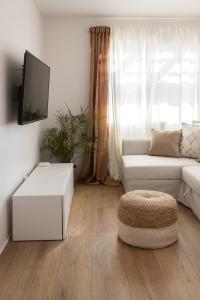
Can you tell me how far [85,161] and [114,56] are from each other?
5.61 ft

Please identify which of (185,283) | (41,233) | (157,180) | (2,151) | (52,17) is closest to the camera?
(185,283)

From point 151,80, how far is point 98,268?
3262mm

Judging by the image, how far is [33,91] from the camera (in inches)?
126

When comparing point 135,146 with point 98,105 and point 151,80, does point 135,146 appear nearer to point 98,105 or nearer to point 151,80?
point 98,105

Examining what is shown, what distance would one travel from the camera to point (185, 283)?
2154mm

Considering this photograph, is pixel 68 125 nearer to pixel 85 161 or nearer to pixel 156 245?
pixel 85 161

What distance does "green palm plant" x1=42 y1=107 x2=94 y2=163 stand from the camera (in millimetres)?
4555

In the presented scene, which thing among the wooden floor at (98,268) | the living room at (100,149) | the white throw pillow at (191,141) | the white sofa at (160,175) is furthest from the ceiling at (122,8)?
the wooden floor at (98,268)

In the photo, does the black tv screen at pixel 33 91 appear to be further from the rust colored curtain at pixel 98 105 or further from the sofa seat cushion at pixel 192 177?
the sofa seat cushion at pixel 192 177

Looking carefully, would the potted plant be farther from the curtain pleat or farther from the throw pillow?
the throw pillow

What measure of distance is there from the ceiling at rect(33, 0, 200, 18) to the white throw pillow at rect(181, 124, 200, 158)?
5.39 ft

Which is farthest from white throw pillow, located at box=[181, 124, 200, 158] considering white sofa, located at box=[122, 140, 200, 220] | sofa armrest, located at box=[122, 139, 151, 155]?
sofa armrest, located at box=[122, 139, 151, 155]

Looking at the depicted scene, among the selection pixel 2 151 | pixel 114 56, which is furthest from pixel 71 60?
pixel 2 151

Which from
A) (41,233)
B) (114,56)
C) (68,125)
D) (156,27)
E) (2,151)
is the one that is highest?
(156,27)
